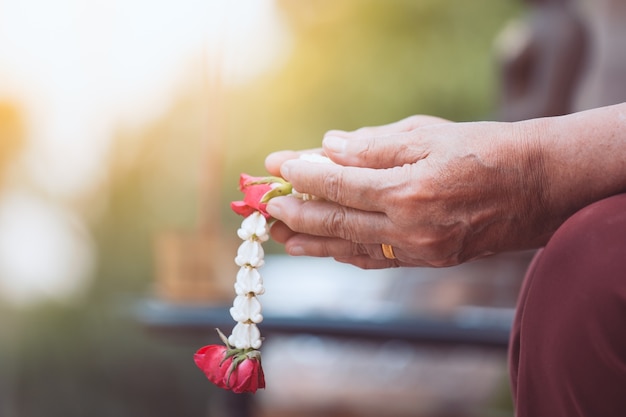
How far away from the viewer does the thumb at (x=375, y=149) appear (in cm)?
83

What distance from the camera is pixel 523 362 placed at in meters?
0.74

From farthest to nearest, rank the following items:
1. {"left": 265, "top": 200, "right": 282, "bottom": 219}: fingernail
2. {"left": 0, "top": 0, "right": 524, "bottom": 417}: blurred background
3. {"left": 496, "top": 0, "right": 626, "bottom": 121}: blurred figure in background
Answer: {"left": 0, "top": 0, "right": 524, "bottom": 417}: blurred background → {"left": 496, "top": 0, "right": 626, "bottom": 121}: blurred figure in background → {"left": 265, "top": 200, "right": 282, "bottom": 219}: fingernail

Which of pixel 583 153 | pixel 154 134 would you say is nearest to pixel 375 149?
pixel 583 153

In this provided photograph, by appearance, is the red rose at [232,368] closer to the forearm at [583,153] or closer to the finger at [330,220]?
the finger at [330,220]

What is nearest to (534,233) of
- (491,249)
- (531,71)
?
(491,249)

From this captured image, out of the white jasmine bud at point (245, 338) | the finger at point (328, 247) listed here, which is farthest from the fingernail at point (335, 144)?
the white jasmine bud at point (245, 338)

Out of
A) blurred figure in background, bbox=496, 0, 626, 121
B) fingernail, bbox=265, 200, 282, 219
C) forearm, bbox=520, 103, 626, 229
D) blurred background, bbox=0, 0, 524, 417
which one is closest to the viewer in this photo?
forearm, bbox=520, 103, 626, 229

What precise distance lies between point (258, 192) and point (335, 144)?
102 mm

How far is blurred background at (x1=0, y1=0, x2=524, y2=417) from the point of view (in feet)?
10.9

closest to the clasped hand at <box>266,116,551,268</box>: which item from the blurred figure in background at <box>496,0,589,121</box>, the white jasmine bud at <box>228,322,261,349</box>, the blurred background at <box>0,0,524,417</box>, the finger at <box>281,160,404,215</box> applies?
the finger at <box>281,160,404,215</box>

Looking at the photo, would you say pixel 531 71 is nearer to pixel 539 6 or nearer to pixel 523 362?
pixel 539 6

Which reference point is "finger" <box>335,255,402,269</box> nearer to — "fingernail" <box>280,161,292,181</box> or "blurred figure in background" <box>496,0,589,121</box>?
"fingernail" <box>280,161,292,181</box>

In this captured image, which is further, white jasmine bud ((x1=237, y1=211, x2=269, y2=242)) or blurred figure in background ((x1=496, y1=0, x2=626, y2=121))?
blurred figure in background ((x1=496, y1=0, x2=626, y2=121))

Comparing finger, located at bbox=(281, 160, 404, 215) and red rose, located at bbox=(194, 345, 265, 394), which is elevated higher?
finger, located at bbox=(281, 160, 404, 215)
